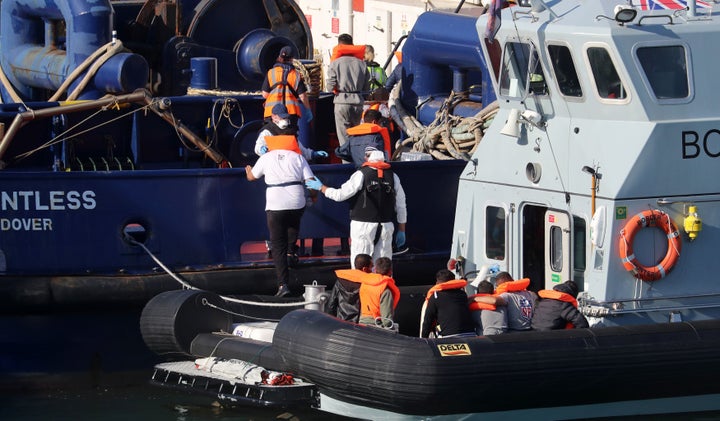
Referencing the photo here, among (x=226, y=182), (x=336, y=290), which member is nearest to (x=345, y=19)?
(x=226, y=182)

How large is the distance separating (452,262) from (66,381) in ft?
9.63

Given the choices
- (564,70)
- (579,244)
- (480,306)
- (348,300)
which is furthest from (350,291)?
(564,70)

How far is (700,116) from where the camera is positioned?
9273 millimetres

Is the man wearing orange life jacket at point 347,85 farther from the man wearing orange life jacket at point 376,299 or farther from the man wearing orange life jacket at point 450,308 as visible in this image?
the man wearing orange life jacket at point 450,308

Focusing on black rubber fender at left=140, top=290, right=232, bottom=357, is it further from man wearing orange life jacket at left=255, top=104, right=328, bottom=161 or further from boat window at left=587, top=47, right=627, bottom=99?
boat window at left=587, top=47, right=627, bottom=99

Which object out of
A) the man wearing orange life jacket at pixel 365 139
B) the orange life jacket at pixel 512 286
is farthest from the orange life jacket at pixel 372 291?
the man wearing orange life jacket at pixel 365 139

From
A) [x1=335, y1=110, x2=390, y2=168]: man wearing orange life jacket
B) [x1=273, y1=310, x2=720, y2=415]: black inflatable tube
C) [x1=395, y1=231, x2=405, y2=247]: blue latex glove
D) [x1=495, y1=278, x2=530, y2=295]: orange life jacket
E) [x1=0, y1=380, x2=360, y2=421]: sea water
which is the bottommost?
[x1=0, y1=380, x2=360, y2=421]: sea water

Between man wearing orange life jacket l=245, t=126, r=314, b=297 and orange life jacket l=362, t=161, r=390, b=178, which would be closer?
orange life jacket l=362, t=161, r=390, b=178

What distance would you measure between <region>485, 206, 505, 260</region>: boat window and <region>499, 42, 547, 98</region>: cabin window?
83 cm

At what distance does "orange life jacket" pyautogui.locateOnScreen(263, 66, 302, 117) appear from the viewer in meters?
12.1

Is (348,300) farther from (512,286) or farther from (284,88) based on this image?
(284,88)

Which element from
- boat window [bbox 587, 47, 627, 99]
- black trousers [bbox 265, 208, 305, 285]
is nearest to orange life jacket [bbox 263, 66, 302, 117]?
black trousers [bbox 265, 208, 305, 285]

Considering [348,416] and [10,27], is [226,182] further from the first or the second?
[10,27]

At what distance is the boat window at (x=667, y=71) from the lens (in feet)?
30.1
